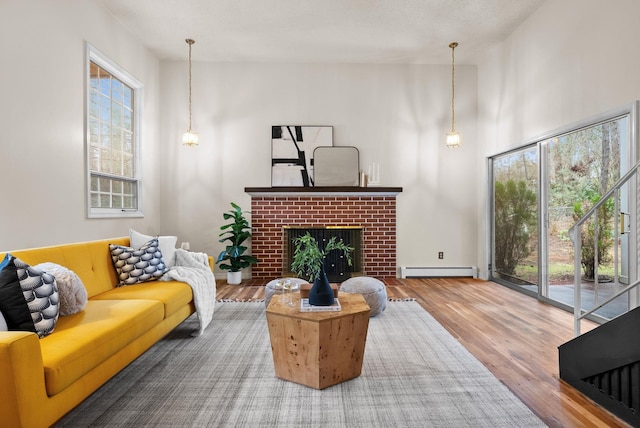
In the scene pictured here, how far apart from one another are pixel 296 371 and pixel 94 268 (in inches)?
72.0

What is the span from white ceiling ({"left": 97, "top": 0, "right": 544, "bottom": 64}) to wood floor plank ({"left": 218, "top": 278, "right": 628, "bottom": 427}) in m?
3.25

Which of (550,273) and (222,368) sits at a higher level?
(550,273)

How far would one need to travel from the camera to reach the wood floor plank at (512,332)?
6.44 ft

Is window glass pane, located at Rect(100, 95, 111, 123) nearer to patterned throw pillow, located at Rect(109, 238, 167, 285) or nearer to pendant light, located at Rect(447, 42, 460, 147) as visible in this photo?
patterned throw pillow, located at Rect(109, 238, 167, 285)

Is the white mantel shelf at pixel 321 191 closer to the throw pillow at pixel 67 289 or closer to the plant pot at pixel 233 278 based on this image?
the plant pot at pixel 233 278

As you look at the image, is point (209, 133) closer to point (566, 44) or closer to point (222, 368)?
point (222, 368)

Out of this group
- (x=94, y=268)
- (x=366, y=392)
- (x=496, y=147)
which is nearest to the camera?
(x=366, y=392)

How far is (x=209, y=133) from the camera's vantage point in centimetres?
558

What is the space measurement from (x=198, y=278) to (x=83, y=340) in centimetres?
149

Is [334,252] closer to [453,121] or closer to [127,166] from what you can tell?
[453,121]

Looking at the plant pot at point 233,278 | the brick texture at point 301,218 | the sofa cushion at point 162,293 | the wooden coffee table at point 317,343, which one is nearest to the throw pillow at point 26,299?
the sofa cushion at point 162,293

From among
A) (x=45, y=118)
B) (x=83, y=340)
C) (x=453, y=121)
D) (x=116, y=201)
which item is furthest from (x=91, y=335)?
(x=453, y=121)

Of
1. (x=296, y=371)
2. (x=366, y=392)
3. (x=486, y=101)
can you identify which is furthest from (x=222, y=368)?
(x=486, y=101)

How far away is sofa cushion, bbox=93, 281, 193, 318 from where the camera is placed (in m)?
2.72
